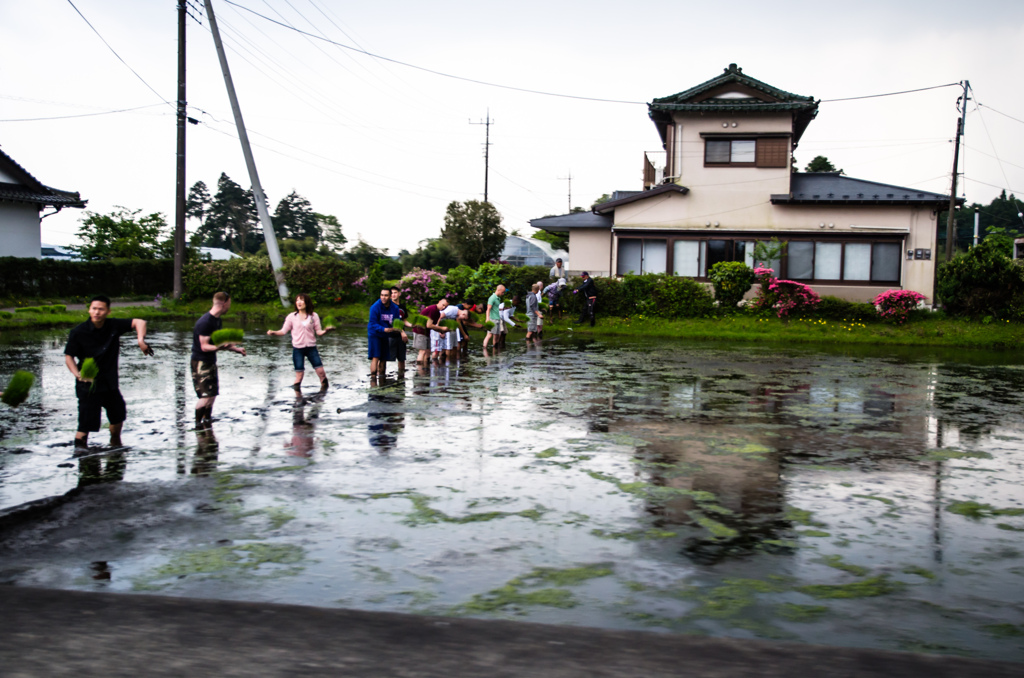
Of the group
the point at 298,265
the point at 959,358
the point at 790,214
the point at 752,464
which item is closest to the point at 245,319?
the point at 298,265

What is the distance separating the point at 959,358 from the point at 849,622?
18.9 m

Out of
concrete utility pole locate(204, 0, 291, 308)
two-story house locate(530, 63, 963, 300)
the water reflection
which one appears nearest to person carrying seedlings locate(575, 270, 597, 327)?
two-story house locate(530, 63, 963, 300)

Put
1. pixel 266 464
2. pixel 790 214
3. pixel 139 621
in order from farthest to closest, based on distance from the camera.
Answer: pixel 790 214 → pixel 266 464 → pixel 139 621

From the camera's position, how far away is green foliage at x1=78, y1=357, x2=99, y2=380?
8.06 meters

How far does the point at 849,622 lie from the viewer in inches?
171

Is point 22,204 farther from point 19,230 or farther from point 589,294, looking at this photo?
point 589,294

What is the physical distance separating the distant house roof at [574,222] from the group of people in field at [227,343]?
8.94 metres

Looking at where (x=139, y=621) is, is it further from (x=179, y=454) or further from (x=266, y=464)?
(x=179, y=454)

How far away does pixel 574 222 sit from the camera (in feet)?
106

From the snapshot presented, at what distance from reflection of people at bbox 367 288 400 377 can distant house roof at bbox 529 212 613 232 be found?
57.7 feet

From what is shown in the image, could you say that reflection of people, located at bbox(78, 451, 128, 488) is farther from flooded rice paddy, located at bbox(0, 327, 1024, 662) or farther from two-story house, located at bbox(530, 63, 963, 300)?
two-story house, located at bbox(530, 63, 963, 300)

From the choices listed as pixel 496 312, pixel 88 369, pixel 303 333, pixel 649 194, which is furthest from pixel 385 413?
pixel 649 194

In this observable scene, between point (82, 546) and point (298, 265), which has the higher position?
point (298, 265)

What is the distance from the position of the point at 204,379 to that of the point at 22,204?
2957 centimetres
